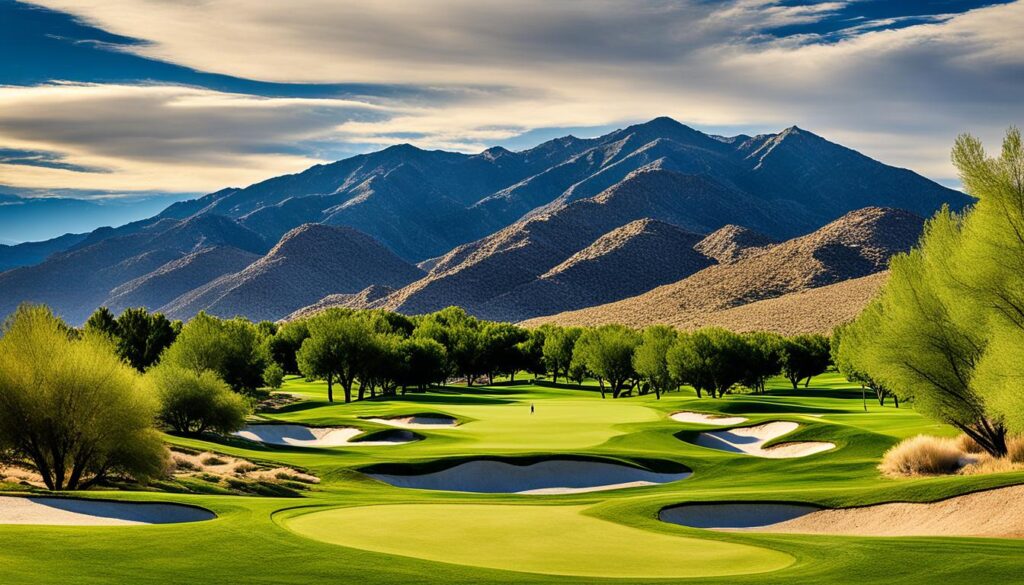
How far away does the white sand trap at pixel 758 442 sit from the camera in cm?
4538

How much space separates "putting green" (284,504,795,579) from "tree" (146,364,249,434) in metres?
27.3

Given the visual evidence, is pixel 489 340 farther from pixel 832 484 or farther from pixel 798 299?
pixel 798 299

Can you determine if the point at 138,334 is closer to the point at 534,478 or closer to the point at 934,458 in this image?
the point at 534,478

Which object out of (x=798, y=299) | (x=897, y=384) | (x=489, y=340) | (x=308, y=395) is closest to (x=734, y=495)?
(x=897, y=384)

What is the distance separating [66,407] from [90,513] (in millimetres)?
11501

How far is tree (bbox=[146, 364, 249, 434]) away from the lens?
4859 centimetres

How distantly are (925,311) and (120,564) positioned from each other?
29.3 metres

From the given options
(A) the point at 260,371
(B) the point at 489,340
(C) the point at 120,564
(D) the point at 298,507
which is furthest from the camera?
(B) the point at 489,340

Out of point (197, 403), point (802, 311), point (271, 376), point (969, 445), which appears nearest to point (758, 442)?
point (969, 445)

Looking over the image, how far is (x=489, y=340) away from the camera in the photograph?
117 meters

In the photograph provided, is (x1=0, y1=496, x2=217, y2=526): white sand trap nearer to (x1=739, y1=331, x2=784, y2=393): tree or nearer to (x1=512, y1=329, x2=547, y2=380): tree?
(x1=739, y1=331, x2=784, y2=393): tree

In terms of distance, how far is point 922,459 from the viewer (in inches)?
1384

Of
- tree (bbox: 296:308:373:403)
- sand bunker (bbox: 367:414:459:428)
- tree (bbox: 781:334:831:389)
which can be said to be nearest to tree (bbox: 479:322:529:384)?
tree (bbox: 781:334:831:389)

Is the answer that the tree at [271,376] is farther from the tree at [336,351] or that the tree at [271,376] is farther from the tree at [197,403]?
the tree at [197,403]
